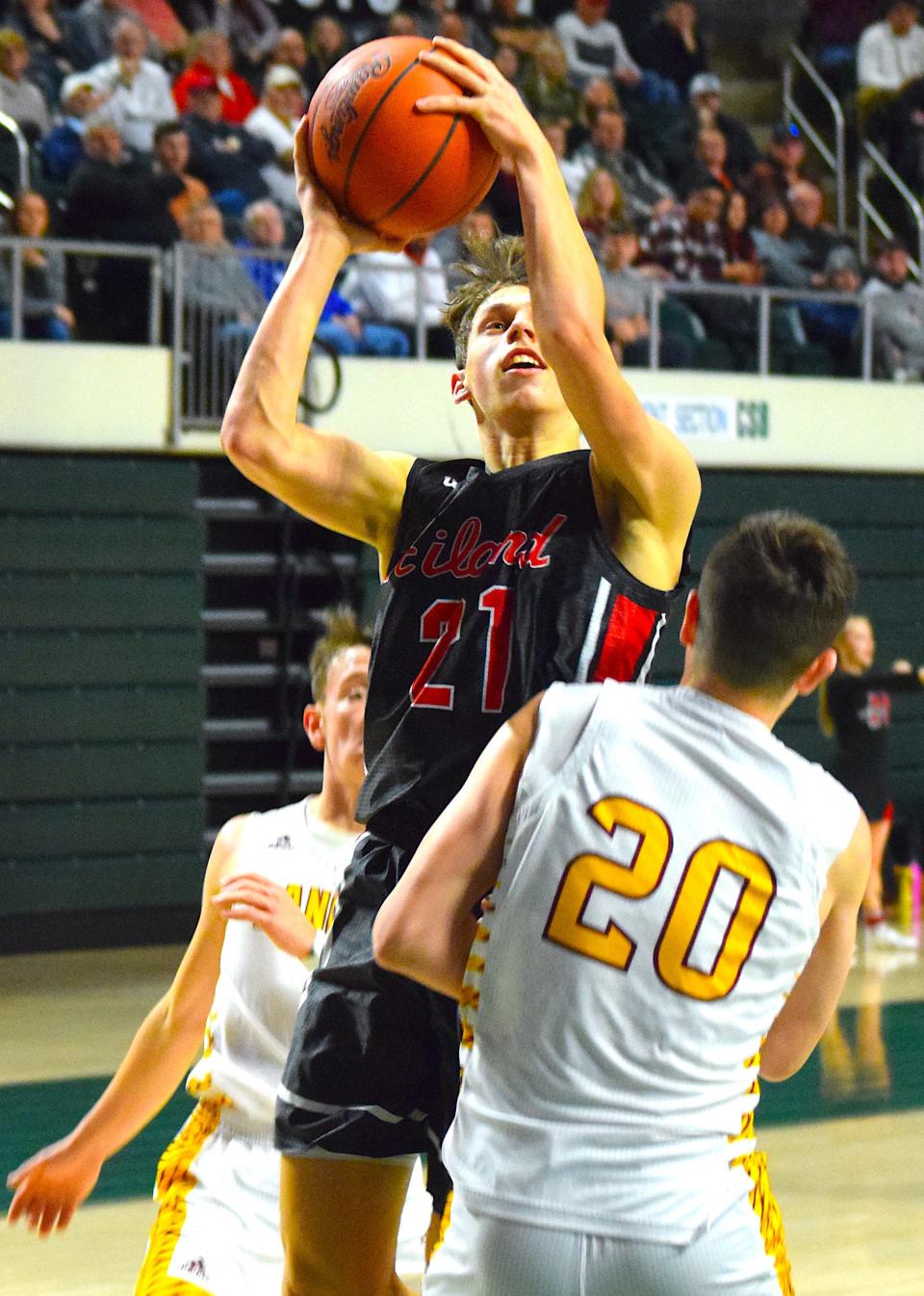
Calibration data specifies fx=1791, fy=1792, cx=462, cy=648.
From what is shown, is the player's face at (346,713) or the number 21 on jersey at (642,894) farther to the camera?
the player's face at (346,713)

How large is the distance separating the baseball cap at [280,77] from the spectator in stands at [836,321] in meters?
3.45

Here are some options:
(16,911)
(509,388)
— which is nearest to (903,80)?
(16,911)

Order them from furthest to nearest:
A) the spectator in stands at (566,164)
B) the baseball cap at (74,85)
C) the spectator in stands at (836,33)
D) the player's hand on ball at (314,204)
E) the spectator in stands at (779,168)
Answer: the spectator in stands at (836,33) → the spectator in stands at (779,168) → the spectator in stands at (566,164) → the baseball cap at (74,85) → the player's hand on ball at (314,204)

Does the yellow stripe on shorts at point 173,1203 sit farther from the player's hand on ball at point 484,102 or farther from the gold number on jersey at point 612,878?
the player's hand on ball at point 484,102

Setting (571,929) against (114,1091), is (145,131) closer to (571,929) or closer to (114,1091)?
(114,1091)

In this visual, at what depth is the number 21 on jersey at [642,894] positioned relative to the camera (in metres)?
1.76

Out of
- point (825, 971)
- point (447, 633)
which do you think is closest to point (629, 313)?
point (447, 633)

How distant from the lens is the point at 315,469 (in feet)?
8.50

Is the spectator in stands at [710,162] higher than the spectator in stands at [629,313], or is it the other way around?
the spectator in stands at [710,162]

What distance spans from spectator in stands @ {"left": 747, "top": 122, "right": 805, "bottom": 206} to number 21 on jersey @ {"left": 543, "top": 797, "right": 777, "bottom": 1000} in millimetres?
10740

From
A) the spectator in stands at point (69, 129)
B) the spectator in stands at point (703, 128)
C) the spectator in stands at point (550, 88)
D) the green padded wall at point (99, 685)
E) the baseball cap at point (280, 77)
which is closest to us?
the green padded wall at point (99, 685)

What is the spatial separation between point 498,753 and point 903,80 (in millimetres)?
12311

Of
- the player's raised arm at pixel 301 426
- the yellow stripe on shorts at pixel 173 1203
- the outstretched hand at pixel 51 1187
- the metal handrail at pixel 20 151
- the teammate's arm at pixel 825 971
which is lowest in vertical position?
the yellow stripe on shorts at pixel 173 1203

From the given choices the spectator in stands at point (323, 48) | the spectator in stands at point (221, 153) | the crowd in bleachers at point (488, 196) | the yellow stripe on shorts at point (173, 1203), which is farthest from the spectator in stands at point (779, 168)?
the yellow stripe on shorts at point (173, 1203)
